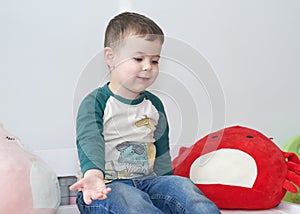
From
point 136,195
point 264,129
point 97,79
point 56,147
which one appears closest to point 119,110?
point 97,79

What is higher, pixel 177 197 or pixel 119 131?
pixel 119 131

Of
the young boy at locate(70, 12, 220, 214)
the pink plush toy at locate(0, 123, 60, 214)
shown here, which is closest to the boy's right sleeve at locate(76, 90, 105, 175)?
the young boy at locate(70, 12, 220, 214)

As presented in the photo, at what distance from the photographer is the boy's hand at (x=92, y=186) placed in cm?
82

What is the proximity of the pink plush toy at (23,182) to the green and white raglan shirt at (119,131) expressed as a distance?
4.5 inches

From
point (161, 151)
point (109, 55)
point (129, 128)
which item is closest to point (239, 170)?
point (161, 151)

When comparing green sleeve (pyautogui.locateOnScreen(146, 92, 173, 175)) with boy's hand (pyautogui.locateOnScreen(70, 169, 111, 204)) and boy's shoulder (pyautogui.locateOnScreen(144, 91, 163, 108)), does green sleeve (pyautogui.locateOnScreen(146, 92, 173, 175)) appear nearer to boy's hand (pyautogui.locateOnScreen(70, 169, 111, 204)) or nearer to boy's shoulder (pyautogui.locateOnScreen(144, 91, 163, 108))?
boy's shoulder (pyautogui.locateOnScreen(144, 91, 163, 108))

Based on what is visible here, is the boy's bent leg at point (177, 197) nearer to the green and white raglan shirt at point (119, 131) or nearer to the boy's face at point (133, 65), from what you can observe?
the green and white raglan shirt at point (119, 131)

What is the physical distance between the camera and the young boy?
1008 mm

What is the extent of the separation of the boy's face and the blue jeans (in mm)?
202

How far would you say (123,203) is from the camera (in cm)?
95

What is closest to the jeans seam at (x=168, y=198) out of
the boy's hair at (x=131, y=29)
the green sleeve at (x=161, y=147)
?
the green sleeve at (x=161, y=147)

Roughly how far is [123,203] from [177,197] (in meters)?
0.13

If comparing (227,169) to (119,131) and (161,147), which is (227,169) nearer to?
(161,147)

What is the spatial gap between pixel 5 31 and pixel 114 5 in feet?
1.11
